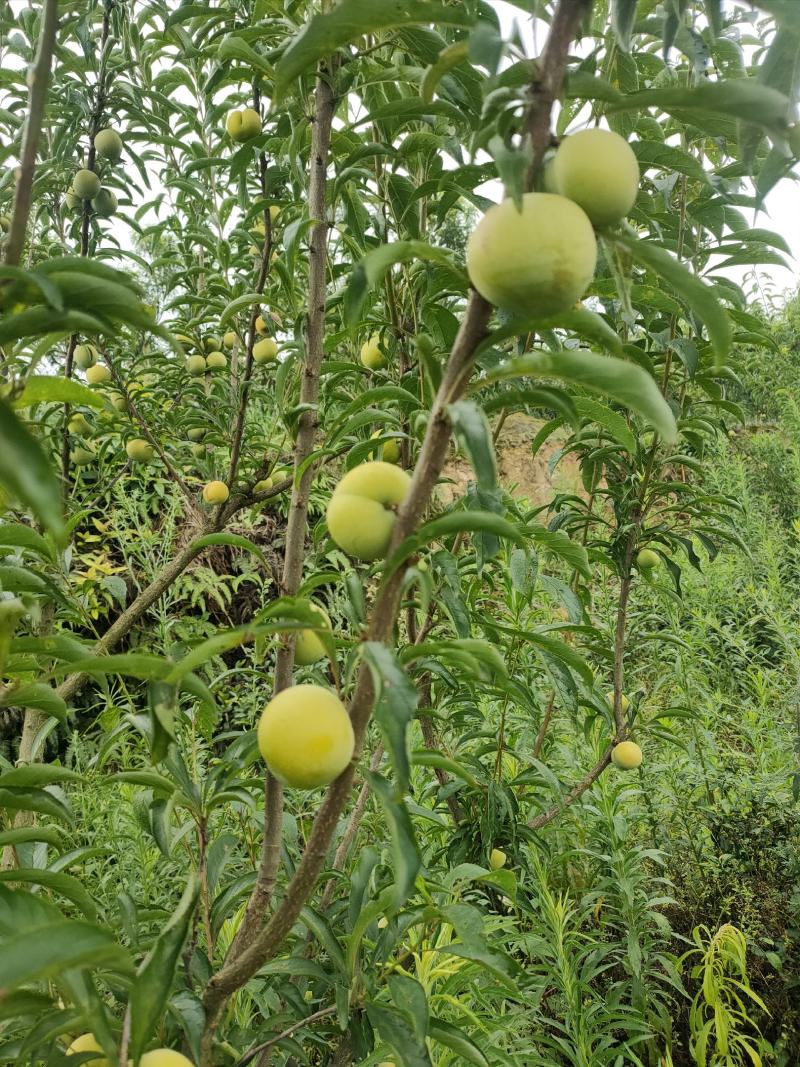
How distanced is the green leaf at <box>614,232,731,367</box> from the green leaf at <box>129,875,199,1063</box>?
2.12ft

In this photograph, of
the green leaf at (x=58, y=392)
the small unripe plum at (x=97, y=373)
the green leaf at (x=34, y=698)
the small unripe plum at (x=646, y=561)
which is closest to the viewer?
the green leaf at (x=58, y=392)

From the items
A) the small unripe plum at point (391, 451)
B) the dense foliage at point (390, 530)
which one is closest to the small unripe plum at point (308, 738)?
the dense foliage at point (390, 530)

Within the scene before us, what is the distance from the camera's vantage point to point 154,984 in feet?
1.98

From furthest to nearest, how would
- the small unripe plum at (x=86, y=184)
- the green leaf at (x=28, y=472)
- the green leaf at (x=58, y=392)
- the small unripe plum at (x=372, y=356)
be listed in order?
the small unripe plum at (x=86, y=184), the small unripe plum at (x=372, y=356), the green leaf at (x=58, y=392), the green leaf at (x=28, y=472)

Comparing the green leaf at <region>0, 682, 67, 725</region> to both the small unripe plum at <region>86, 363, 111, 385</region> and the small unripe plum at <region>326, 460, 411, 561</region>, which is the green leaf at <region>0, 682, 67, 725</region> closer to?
the small unripe plum at <region>326, 460, 411, 561</region>

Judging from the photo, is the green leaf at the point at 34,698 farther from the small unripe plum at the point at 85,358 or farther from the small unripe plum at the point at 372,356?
the small unripe plum at the point at 85,358

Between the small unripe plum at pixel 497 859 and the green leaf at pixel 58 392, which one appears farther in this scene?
the small unripe plum at pixel 497 859

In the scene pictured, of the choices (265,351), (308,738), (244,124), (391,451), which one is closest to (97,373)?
(265,351)

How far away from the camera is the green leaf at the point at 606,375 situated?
57cm

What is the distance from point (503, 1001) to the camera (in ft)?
5.92

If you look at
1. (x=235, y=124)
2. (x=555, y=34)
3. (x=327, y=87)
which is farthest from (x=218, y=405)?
(x=555, y=34)

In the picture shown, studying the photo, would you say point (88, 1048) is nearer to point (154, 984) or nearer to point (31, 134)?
point (154, 984)

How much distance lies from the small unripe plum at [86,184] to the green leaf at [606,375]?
1576 mm

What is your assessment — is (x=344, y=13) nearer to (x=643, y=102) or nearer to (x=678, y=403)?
(x=643, y=102)
